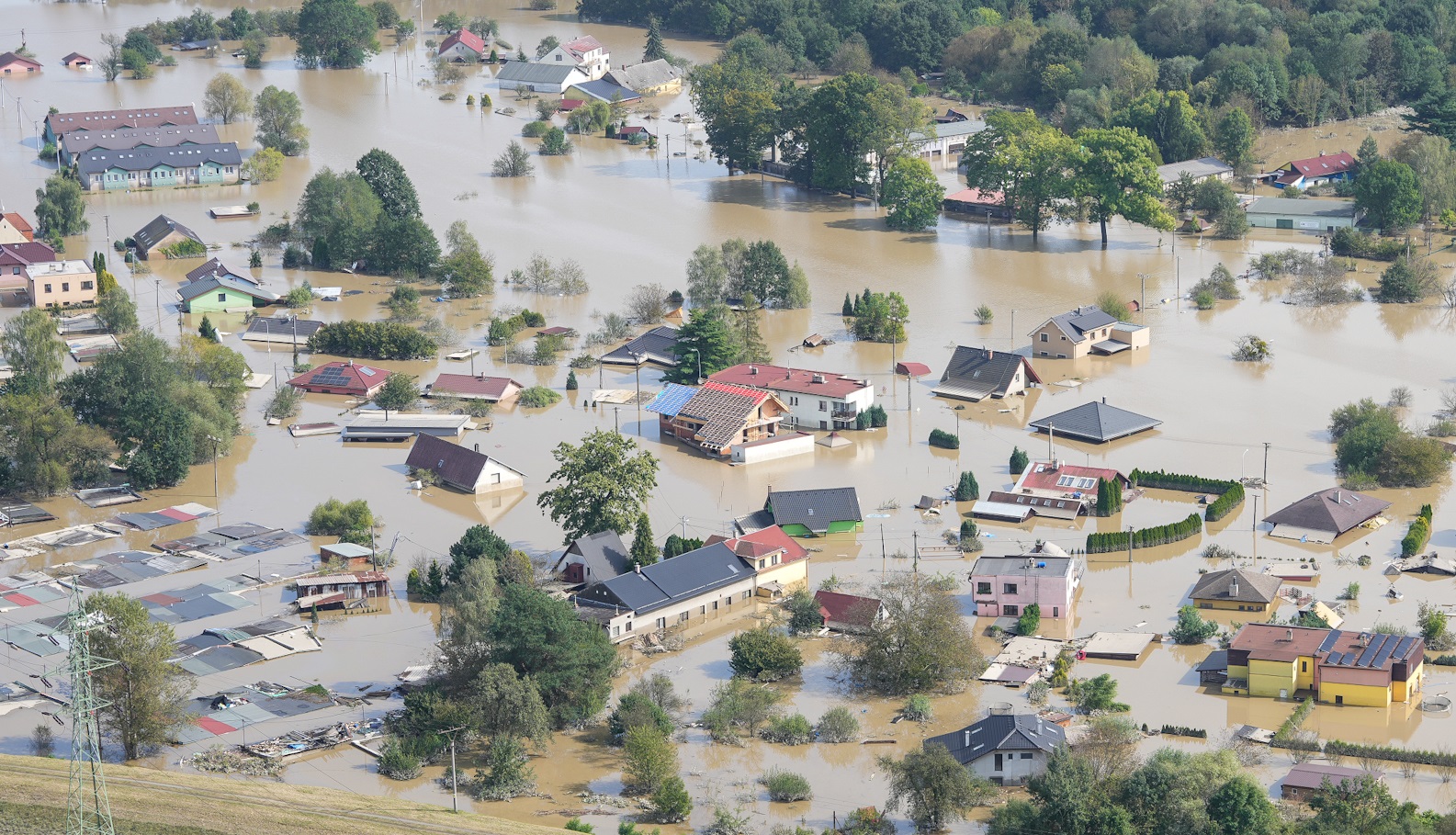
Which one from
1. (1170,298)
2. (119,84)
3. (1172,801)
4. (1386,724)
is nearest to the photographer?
(1172,801)

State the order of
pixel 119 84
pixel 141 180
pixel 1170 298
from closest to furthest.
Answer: pixel 1170 298 < pixel 141 180 < pixel 119 84

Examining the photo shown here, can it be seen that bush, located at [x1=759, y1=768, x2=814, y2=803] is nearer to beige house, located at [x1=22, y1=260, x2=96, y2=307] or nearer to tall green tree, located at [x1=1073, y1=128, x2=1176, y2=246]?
tall green tree, located at [x1=1073, y1=128, x2=1176, y2=246]

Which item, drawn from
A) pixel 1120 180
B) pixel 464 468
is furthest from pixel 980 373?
pixel 1120 180

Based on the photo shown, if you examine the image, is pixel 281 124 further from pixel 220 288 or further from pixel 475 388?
pixel 475 388

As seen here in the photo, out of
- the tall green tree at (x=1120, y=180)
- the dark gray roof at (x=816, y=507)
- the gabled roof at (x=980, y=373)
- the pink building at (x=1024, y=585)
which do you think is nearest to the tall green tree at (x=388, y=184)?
the tall green tree at (x=1120, y=180)

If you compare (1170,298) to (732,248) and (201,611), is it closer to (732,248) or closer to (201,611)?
(732,248)

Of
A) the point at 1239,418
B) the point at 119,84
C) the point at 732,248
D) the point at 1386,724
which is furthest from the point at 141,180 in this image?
the point at 1386,724

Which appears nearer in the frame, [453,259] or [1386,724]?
[1386,724]

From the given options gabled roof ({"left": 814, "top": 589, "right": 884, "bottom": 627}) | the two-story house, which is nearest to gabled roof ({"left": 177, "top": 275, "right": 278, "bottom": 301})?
the two-story house
